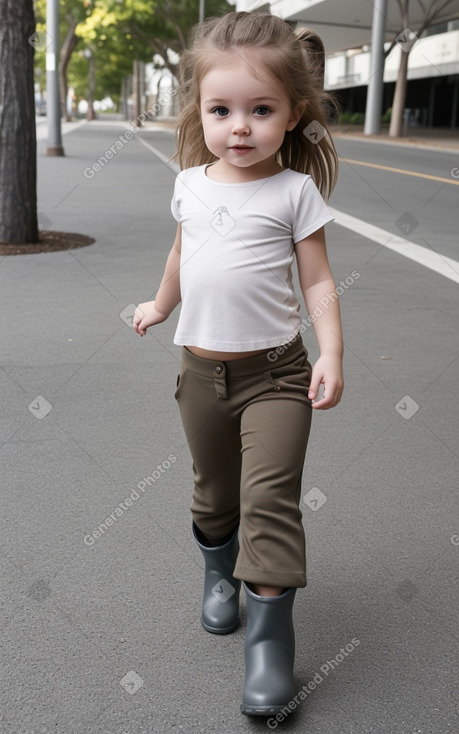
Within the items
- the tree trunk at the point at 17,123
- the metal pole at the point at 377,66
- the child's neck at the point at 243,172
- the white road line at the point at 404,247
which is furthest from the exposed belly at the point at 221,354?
the metal pole at the point at 377,66

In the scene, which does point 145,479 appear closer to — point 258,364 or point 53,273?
point 258,364

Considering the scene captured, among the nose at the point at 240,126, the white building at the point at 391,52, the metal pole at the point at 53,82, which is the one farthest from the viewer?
the white building at the point at 391,52

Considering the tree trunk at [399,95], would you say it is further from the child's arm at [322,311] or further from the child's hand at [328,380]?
the child's hand at [328,380]

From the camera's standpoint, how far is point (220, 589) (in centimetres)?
254

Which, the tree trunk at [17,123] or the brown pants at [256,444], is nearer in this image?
the brown pants at [256,444]

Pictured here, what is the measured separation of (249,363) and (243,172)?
450 mm

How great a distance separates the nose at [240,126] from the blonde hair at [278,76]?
0.40ft

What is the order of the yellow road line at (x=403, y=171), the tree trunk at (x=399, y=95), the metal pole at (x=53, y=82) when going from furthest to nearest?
the tree trunk at (x=399, y=95), the metal pole at (x=53, y=82), the yellow road line at (x=403, y=171)

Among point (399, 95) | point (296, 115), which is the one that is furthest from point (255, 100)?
point (399, 95)

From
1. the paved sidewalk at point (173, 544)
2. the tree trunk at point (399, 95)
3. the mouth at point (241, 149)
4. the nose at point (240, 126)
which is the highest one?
the nose at point (240, 126)

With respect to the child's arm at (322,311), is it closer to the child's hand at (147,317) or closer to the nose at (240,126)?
the nose at (240,126)

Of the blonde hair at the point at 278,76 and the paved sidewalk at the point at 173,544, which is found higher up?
the blonde hair at the point at 278,76

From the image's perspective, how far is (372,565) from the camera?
290 centimetres

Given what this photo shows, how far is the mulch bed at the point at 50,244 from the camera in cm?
858
